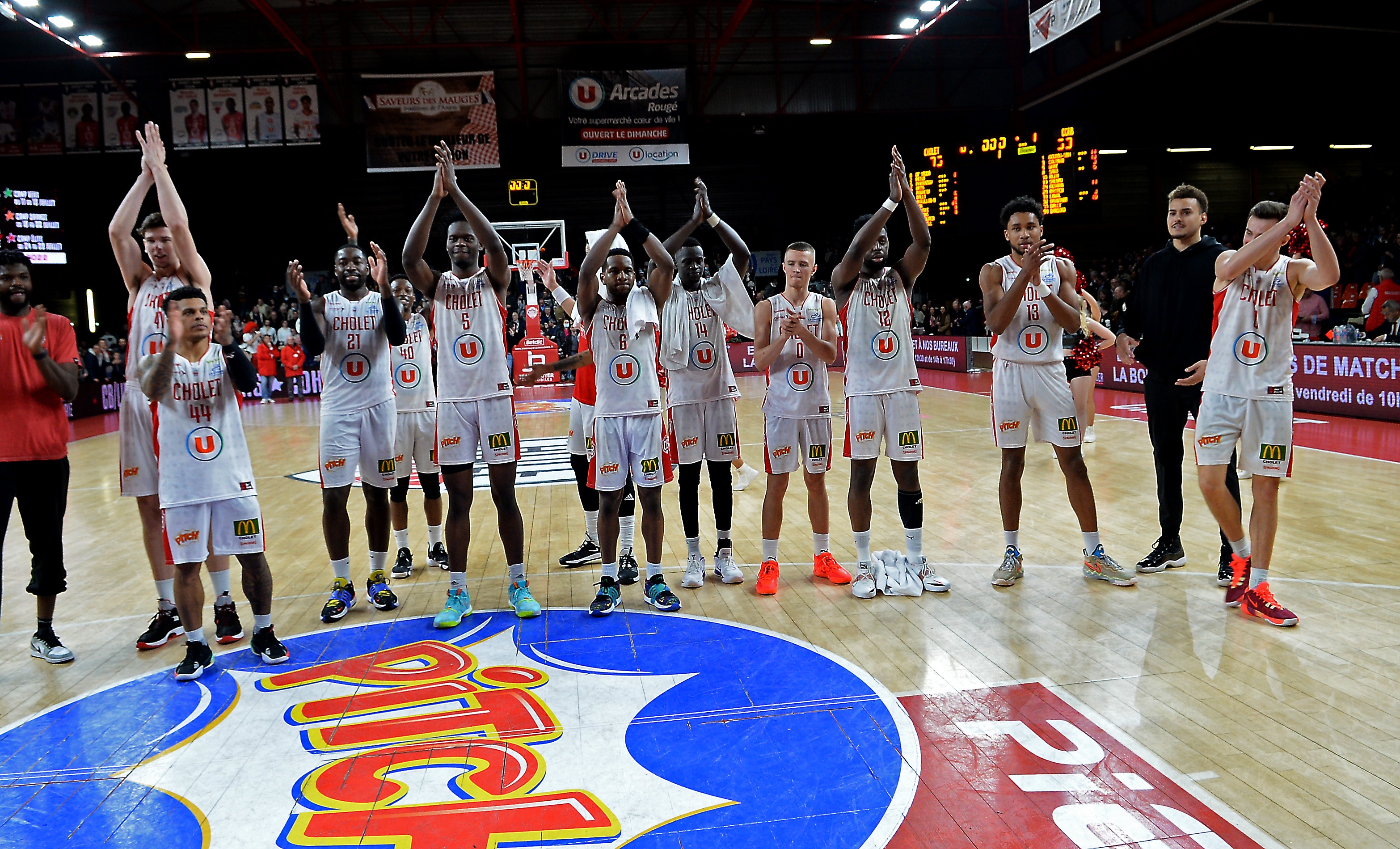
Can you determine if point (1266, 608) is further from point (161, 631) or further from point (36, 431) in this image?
point (36, 431)

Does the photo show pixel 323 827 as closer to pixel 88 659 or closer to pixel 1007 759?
pixel 1007 759

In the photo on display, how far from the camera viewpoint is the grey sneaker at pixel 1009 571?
535cm

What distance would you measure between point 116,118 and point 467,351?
22.4 metres

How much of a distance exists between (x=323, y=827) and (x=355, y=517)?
5815 mm

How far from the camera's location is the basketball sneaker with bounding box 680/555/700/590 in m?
5.63

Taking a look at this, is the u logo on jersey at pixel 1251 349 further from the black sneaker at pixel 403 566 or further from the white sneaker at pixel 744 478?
the black sneaker at pixel 403 566

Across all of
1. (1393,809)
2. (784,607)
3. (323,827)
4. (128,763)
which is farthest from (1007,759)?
(128,763)

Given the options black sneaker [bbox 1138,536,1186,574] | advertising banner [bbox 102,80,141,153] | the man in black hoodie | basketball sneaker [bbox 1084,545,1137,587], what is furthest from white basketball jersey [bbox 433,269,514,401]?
advertising banner [bbox 102,80,141,153]

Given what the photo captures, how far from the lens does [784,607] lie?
520cm

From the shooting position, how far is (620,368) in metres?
5.33

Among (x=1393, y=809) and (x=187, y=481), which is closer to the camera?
(x=1393, y=809)

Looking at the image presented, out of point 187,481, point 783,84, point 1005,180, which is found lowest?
point 187,481

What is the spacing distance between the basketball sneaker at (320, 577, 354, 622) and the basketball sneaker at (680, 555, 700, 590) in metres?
2.06

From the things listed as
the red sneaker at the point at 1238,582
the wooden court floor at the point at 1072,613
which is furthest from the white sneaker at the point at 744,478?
the red sneaker at the point at 1238,582
